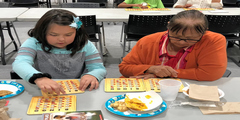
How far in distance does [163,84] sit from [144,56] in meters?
0.45

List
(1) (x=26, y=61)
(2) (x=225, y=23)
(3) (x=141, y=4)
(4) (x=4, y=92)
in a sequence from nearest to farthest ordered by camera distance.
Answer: (4) (x=4, y=92), (1) (x=26, y=61), (2) (x=225, y=23), (3) (x=141, y=4)

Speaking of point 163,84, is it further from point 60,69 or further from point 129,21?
point 129,21

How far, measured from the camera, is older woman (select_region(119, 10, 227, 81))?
1380mm

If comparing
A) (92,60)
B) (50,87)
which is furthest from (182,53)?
(50,87)

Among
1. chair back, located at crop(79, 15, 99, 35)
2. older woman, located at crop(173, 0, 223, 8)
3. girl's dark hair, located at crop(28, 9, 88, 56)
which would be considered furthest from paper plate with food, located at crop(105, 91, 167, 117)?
older woman, located at crop(173, 0, 223, 8)

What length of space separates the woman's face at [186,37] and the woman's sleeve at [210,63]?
14 cm

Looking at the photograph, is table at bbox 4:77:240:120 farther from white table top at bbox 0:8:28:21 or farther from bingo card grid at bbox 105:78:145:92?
white table top at bbox 0:8:28:21

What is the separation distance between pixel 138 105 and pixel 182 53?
639 mm

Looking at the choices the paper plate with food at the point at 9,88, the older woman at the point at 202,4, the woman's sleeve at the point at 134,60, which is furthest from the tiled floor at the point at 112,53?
the paper plate with food at the point at 9,88

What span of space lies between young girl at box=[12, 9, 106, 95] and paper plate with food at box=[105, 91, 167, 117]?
243 millimetres

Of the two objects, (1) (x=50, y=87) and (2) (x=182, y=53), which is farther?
(2) (x=182, y=53)

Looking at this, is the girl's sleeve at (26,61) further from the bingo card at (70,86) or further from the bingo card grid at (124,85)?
the bingo card grid at (124,85)

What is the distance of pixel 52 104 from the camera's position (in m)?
1.09

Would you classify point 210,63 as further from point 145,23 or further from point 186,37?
point 145,23
